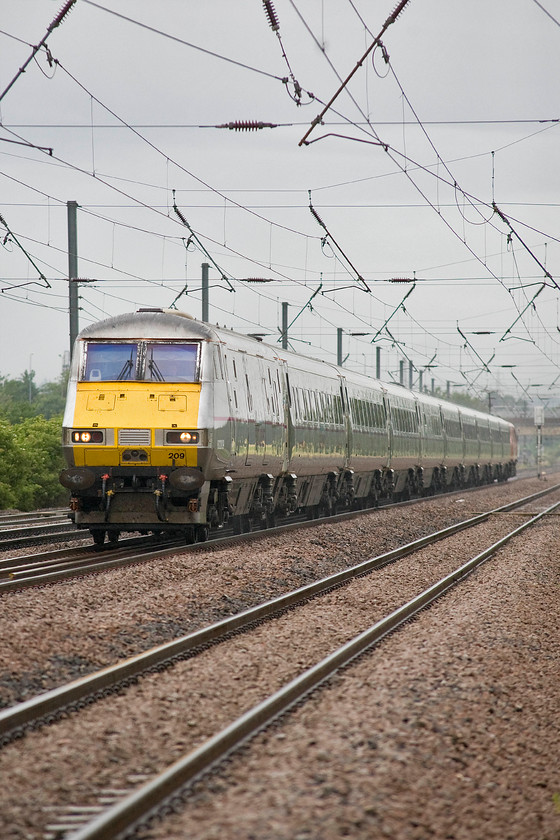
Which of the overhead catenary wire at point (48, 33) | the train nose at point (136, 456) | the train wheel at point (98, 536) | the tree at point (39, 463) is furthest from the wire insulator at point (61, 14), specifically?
the tree at point (39, 463)

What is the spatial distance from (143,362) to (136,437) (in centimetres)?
119

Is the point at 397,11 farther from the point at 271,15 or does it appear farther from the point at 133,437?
the point at 133,437

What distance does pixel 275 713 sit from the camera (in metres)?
6.97

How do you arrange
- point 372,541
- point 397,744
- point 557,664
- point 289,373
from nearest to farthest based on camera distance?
point 397,744 < point 557,664 < point 372,541 < point 289,373

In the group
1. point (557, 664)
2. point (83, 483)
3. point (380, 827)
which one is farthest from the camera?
point (83, 483)

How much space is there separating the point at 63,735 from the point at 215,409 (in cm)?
994

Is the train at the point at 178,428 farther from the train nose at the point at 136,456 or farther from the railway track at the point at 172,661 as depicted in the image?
the railway track at the point at 172,661

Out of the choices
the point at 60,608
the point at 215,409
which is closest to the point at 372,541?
the point at 215,409

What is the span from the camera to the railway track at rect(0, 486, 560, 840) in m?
4.93

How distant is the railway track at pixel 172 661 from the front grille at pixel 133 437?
3703 millimetres

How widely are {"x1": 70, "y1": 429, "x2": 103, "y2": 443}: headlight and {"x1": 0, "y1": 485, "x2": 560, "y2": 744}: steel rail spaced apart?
3.23 metres

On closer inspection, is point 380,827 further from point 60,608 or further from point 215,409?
point 215,409

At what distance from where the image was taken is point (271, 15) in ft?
41.6

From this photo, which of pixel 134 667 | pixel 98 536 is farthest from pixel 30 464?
pixel 134 667
